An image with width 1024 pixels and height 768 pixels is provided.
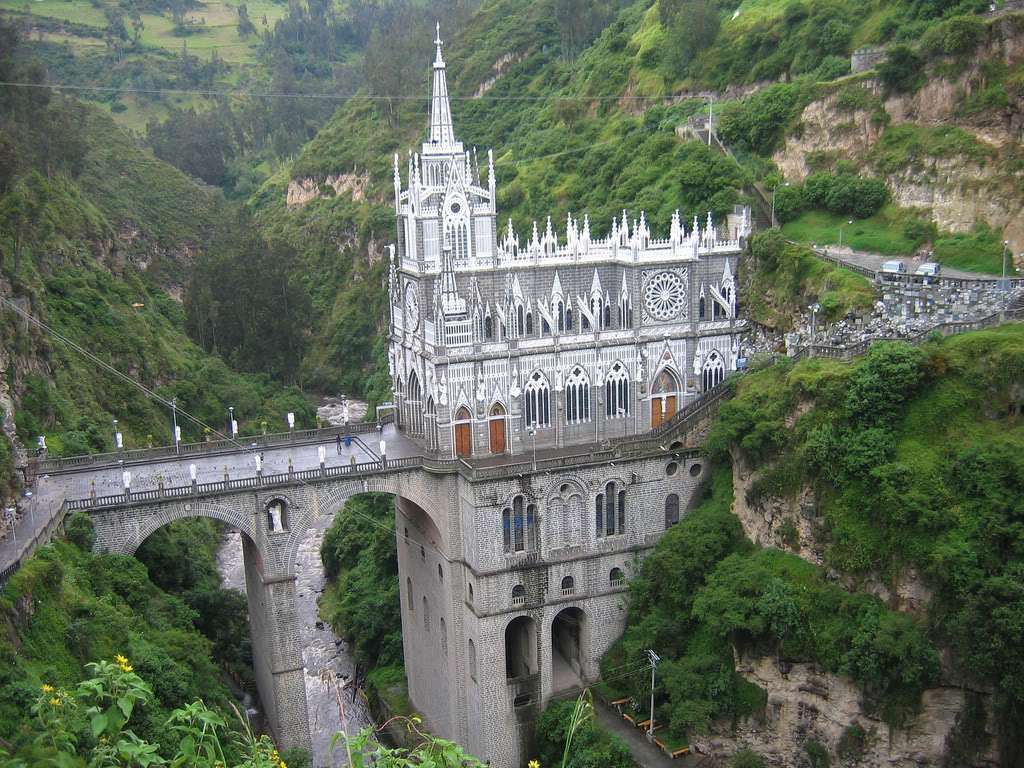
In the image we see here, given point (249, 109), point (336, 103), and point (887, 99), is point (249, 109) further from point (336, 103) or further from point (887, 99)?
point (887, 99)

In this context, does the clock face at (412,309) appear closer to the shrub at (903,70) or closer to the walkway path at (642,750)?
the walkway path at (642,750)

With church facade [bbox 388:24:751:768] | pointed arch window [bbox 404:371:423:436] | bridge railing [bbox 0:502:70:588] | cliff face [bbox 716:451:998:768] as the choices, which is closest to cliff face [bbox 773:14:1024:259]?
church facade [bbox 388:24:751:768]

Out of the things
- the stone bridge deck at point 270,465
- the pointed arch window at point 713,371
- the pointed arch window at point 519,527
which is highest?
the pointed arch window at point 713,371

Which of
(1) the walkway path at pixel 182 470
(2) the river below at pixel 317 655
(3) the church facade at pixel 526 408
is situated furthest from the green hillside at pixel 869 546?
(2) the river below at pixel 317 655

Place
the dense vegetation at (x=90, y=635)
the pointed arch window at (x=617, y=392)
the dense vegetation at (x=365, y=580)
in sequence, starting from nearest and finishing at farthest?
the dense vegetation at (x=90, y=635) < the pointed arch window at (x=617, y=392) < the dense vegetation at (x=365, y=580)

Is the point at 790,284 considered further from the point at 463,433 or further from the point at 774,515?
the point at 463,433

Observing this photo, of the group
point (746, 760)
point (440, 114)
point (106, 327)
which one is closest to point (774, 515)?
point (746, 760)
